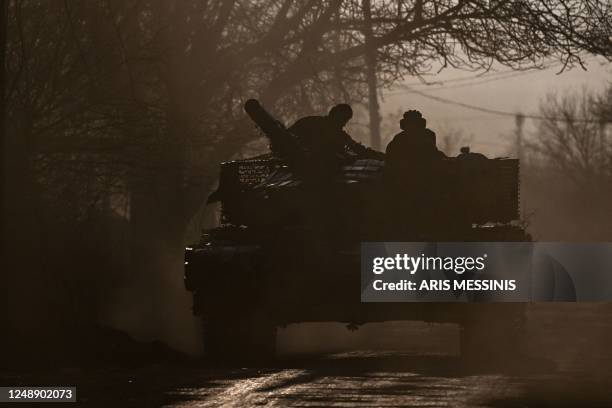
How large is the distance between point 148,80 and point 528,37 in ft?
19.2

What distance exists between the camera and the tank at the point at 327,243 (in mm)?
14695

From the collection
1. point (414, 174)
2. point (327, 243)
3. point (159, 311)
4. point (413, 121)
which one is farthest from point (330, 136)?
point (159, 311)

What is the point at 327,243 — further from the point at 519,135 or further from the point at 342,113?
the point at 519,135

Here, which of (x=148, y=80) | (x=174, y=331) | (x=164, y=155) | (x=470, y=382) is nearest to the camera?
(x=470, y=382)

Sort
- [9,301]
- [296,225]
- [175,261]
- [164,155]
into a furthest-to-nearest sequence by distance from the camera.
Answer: [175,261] < [164,155] < [9,301] < [296,225]

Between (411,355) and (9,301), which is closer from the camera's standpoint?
(411,355)

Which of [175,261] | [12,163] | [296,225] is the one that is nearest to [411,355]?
[296,225]

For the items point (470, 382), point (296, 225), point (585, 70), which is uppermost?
point (585, 70)

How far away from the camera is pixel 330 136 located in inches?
648

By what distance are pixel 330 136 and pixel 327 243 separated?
1.73 m

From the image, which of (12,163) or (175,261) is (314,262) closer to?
(12,163)

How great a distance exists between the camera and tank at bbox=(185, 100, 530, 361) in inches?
579

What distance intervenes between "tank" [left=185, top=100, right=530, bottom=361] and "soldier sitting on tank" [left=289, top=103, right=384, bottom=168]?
0.45ft

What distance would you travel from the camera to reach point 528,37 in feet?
86.8
